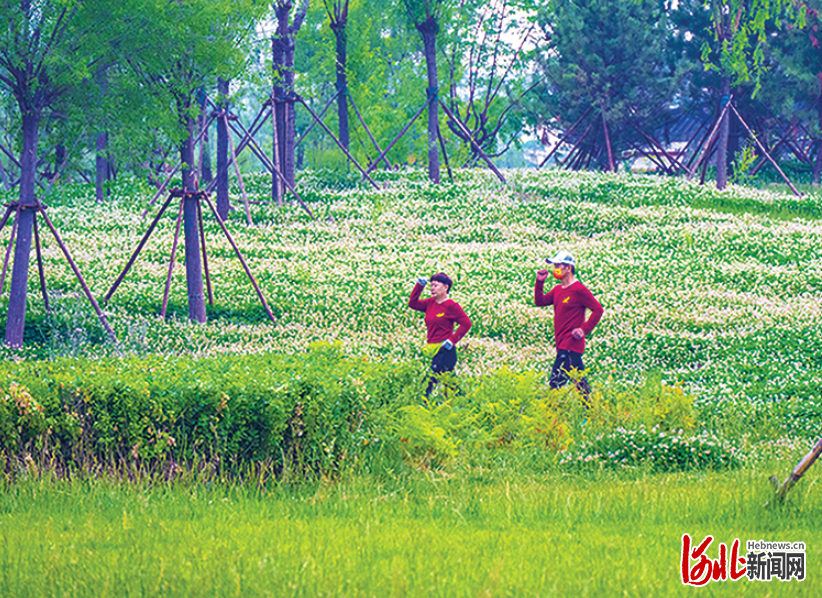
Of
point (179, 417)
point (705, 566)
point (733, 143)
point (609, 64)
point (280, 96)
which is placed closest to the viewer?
point (705, 566)

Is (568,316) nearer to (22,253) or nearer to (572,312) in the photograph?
(572,312)

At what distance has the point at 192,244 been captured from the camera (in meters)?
16.8

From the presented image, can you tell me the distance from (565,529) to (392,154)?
40939 millimetres

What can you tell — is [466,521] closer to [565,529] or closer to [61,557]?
[565,529]

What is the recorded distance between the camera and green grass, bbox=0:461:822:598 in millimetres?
4762

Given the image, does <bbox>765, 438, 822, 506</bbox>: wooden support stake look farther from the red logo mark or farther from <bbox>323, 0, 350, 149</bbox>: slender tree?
<bbox>323, 0, 350, 149</bbox>: slender tree

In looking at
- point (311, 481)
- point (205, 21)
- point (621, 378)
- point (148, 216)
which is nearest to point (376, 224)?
point (148, 216)

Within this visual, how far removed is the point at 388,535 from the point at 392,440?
2.76 meters

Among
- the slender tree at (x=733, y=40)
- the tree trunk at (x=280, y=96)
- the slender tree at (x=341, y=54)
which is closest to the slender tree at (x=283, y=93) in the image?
the tree trunk at (x=280, y=96)

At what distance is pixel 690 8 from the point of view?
134 feet

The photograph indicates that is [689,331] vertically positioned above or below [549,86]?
below

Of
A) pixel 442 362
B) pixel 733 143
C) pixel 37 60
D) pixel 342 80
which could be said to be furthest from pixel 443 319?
pixel 733 143

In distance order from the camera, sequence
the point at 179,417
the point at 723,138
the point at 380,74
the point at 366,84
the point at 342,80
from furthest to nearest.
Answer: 1. the point at 380,74
2. the point at 366,84
3. the point at 342,80
4. the point at 723,138
5. the point at 179,417

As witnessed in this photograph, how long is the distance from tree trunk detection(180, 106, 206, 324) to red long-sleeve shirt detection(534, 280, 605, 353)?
7925 mm
